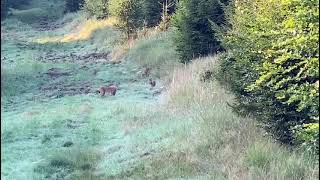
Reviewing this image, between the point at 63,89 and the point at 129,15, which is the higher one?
the point at 129,15

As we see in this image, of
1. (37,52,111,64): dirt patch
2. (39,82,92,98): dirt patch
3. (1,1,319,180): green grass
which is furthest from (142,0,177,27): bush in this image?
(39,82,92,98): dirt patch

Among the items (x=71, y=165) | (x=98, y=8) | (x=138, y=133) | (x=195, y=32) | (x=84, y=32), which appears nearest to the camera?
(x=71, y=165)

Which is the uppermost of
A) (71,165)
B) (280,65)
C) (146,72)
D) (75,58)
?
(280,65)

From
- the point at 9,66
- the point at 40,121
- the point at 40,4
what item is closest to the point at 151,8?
the point at 9,66

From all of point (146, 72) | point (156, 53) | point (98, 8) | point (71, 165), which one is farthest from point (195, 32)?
point (98, 8)

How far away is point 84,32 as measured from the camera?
31406 millimetres

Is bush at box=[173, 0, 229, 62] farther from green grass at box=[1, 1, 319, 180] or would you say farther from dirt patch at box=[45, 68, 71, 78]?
dirt patch at box=[45, 68, 71, 78]

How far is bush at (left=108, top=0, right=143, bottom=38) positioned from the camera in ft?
80.4

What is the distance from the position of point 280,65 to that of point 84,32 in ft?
84.3

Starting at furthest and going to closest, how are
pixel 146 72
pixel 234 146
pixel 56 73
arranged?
pixel 56 73
pixel 146 72
pixel 234 146

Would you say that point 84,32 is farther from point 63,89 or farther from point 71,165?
point 71,165

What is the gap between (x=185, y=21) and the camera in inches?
626

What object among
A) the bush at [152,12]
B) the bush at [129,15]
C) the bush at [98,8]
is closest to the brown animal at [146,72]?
the bush at [152,12]

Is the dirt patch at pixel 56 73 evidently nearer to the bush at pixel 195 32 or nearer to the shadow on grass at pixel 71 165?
the bush at pixel 195 32
